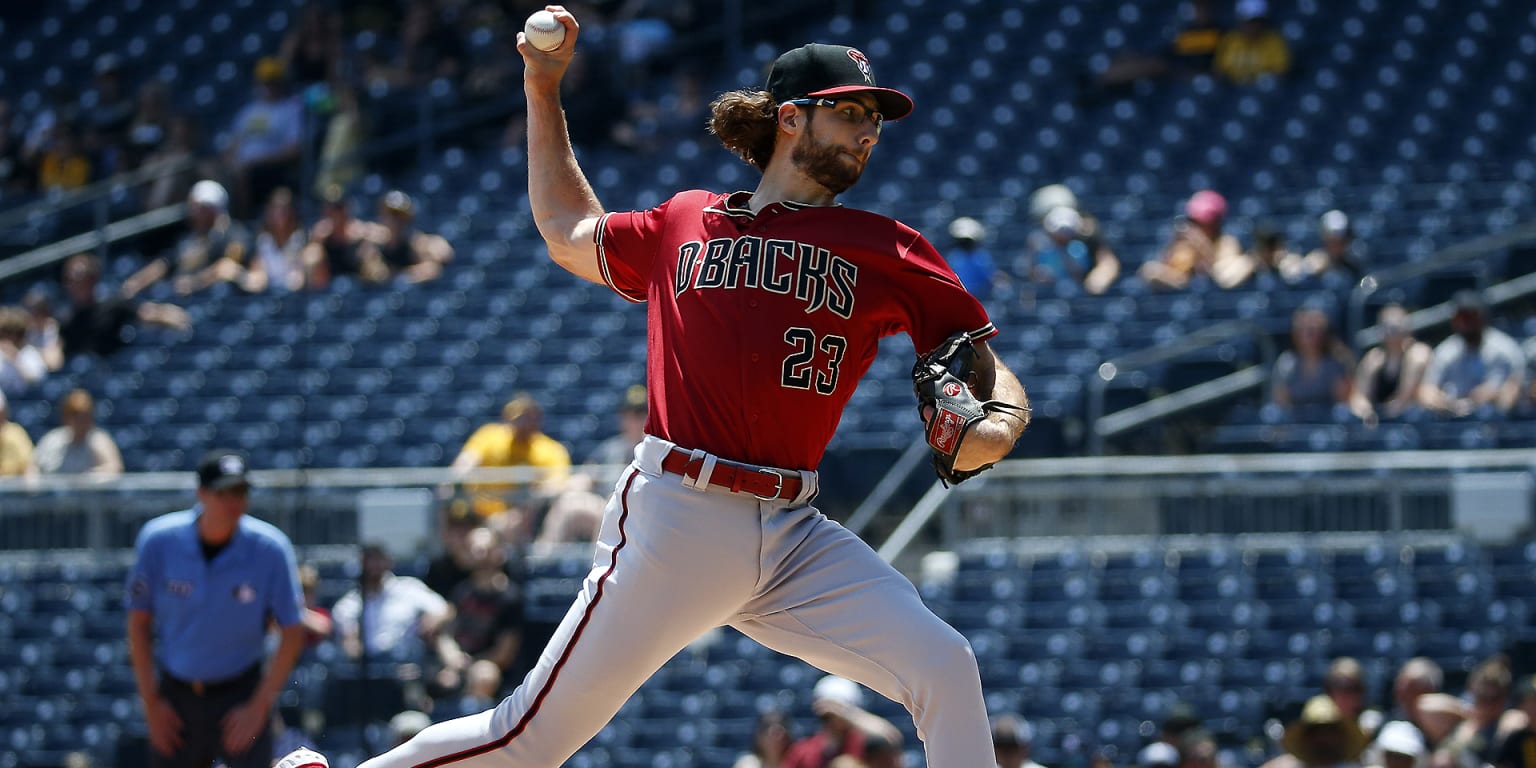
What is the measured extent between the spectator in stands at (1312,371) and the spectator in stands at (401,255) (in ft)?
21.1

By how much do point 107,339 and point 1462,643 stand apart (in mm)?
9490

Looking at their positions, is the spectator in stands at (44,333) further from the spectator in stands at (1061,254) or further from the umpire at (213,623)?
the umpire at (213,623)

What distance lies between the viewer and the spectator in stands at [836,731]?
8594mm

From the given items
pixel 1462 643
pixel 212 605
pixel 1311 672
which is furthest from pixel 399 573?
pixel 1462 643

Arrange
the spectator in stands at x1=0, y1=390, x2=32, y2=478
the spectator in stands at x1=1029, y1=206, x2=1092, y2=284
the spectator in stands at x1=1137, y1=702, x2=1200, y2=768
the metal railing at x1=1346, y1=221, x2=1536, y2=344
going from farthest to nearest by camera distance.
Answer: the spectator in stands at x1=1029, y1=206, x2=1092, y2=284 < the spectator in stands at x1=0, y1=390, x2=32, y2=478 < the metal railing at x1=1346, y1=221, x2=1536, y2=344 < the spectator in stands at x1=1137, y1=702, x2=1200, y2=768

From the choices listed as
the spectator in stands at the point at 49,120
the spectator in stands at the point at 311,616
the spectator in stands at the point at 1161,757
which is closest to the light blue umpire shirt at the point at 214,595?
the spectator in stands at the point at 311,616

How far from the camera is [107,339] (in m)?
14.7

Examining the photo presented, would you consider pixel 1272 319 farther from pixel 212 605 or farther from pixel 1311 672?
pixel 212 605

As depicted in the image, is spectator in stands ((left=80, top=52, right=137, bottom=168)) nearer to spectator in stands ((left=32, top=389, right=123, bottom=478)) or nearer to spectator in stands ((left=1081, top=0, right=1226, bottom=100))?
spectator in stands ((left=32, top=389, right=123, bottom=478))

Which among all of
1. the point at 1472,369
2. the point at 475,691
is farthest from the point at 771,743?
the point at 1472,369

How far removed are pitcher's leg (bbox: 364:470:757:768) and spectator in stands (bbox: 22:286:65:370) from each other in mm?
11211

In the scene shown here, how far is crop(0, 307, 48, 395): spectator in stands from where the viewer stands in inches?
550

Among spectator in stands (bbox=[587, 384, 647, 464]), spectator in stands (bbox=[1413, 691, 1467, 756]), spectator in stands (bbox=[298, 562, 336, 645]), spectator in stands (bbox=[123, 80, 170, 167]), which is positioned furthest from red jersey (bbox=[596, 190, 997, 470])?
spectator in stands (bbox=[123, 80, 170, 167])

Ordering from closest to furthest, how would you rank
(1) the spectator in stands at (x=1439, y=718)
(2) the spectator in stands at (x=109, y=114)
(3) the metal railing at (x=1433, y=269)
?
(1) the spectator in stands at (x=1439, y=718), (3) the metal railing at (x=1433, y=269), (2) the spectator in stands at (x=109, y=114)
